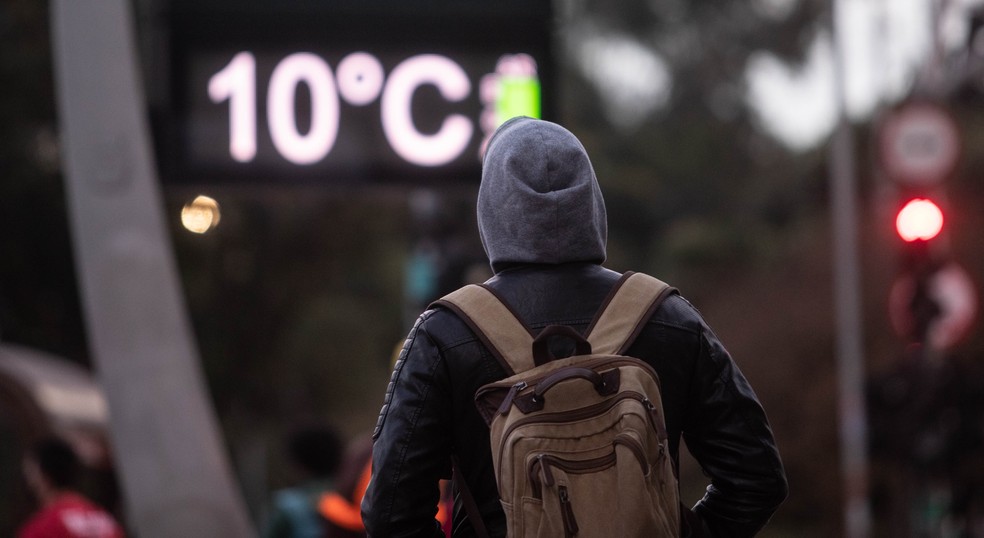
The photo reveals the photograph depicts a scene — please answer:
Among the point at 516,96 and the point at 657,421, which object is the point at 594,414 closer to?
the point at 657,421

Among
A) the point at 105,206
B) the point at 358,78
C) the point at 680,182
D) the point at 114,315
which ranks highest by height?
the point at 358,78

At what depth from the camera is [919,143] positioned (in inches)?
538

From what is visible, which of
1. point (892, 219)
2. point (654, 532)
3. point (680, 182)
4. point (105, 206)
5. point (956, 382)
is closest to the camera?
point (654, 532)

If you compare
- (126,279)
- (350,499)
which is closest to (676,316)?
(126,279)

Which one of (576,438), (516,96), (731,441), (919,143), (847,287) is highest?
(516,96)

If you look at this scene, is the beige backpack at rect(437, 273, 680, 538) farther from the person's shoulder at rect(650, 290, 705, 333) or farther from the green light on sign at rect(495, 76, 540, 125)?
the green light on sign at rect(495, 76, 540, 125)

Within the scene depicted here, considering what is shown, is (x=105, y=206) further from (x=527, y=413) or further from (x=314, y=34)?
(x=527, y=413)

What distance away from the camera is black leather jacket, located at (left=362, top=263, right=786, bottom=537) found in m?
2.83

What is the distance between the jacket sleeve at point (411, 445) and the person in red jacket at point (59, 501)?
4.39 metres

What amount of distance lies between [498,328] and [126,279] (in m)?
3.20

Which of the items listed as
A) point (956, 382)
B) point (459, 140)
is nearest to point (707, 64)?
point (956, 382)

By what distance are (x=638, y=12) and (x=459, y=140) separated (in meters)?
41.6

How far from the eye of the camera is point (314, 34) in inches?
229

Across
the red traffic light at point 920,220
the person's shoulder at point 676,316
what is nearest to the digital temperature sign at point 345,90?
the person's shoulder at point 676,316
